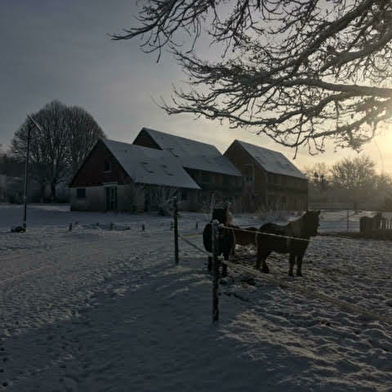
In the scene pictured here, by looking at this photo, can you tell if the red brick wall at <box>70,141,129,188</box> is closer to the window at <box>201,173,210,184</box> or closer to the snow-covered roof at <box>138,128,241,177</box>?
the snow-covered roof at <box>138,128,241,177</box>

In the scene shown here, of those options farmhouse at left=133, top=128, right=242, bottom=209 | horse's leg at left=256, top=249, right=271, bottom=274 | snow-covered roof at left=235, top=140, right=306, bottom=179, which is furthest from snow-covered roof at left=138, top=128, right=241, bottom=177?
horse's leg at left=256, top=249, right=271, bottom=274

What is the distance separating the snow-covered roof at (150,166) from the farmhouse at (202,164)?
6.70 ft

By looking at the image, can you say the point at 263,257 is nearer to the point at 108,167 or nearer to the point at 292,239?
the point at 292,239

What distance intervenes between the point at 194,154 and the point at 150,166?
30.5 ft

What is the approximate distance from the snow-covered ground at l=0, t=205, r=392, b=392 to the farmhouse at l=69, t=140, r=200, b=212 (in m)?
19.0

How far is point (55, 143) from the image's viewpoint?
150 feet

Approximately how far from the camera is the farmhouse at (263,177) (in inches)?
1610

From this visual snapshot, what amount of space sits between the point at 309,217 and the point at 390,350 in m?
3.12

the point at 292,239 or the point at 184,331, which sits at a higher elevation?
the point at 292,239

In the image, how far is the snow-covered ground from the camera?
2.84 meters

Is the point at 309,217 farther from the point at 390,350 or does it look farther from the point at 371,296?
the point at 390,350

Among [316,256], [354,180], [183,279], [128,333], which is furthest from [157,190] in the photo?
[354,180]

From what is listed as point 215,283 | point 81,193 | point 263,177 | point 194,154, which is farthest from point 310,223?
point 263,177

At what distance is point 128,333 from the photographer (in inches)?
151
